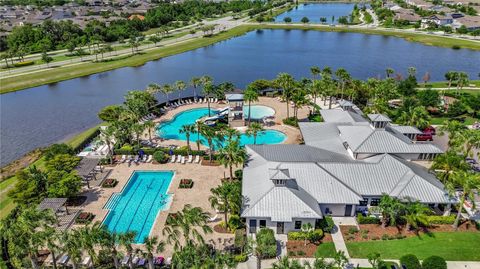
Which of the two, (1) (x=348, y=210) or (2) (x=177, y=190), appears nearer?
(1) (x=348, y=210)

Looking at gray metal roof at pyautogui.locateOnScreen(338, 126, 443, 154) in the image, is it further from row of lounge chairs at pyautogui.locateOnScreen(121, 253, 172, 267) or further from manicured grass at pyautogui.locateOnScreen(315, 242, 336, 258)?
row of lounge chairs at pyautogui.locateOnScreen(121, 253, 172, 267)


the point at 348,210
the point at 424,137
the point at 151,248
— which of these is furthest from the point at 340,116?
the point at 151,248

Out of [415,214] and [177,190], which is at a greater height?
[415,214]

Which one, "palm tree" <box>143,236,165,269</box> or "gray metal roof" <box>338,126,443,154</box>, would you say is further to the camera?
"gray metal roof" <box>338,126,443,154</box>

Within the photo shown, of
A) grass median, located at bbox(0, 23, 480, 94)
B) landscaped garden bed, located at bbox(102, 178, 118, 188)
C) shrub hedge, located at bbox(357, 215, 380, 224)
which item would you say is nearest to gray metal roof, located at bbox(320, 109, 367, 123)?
shrub hedge, located at bbox(357, 215, 380, 224)

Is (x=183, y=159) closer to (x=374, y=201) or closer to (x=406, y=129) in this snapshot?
(x=374, y=201)

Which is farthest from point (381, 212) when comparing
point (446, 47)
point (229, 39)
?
point (229, 39)

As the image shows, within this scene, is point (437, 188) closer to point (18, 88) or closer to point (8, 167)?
point (8, 167)
